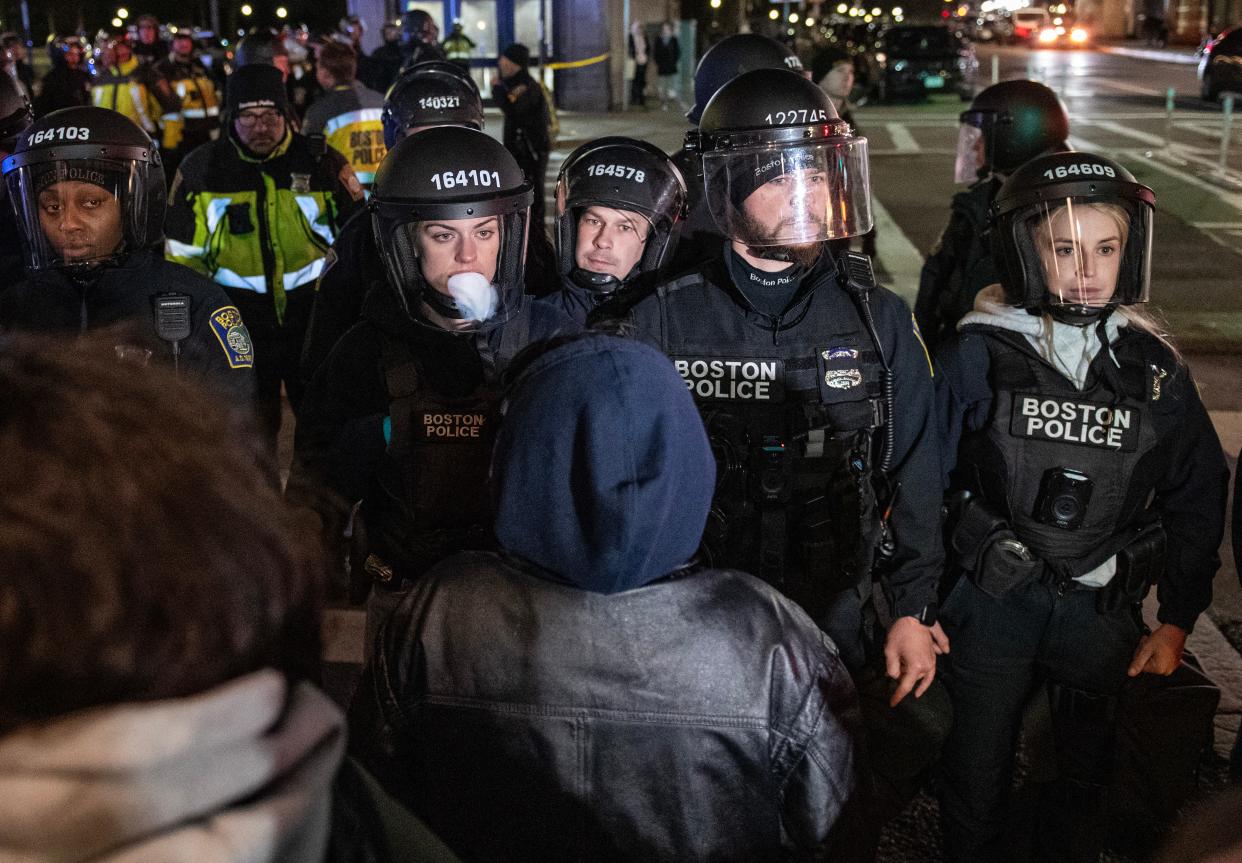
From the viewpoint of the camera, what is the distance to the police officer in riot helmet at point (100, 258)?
11.3 ft

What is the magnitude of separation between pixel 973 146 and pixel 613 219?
7.44 feet

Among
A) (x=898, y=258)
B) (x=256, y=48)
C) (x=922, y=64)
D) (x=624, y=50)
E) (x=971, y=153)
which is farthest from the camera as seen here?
(x=922, y=64)

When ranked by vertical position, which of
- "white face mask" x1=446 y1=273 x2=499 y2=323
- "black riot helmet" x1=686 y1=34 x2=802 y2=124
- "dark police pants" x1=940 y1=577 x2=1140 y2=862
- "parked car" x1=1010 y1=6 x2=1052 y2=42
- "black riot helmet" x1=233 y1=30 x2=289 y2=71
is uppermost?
"parked car" x1=1010 y1=6 x2=1052 y2=42

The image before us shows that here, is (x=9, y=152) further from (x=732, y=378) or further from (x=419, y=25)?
(x=419, y=25)

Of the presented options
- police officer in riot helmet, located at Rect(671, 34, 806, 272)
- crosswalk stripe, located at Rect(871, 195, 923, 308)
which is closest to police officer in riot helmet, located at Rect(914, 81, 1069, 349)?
police officer in riot helmet, located at Rect(671, 34, 806, 272)

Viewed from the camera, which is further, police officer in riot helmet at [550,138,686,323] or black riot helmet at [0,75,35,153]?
black riot helmet at [0,75,35,153]

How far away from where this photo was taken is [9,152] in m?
5.23

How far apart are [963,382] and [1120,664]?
2.62ft

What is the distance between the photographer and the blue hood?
1.70 metres

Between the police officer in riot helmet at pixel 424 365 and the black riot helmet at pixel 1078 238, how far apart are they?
123cm

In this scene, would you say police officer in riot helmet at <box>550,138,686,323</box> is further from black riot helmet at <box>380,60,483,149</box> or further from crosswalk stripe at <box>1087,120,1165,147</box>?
crosswalk stripe at <box>1087,120,1165,147</box>

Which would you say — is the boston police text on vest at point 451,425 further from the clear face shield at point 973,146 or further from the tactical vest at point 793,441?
the clear face shield at point 973,146

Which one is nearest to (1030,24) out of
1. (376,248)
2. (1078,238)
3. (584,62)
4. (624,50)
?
(624,50)

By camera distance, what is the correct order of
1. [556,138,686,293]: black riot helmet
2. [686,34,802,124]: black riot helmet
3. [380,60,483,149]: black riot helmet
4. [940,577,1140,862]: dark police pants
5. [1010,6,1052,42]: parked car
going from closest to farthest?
[940,577,1140,862]: dark police pants → [556,138,686,293]: black riot helmet → [380,60,483,149]: black riot helmet → [686,34,802,124]: black riot helmet → [1010,6,1052,42]: parked car
